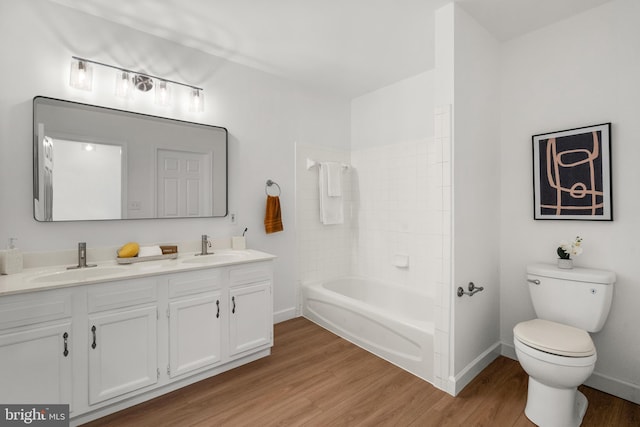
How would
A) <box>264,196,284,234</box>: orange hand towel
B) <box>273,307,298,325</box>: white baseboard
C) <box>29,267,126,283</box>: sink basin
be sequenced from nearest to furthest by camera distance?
1. <box>29,267,126,283</box>: sink basin
2. <box>264,196,284,234</box>: orange hand towel
3. <box>273,307,298,325</box>: white baseboard

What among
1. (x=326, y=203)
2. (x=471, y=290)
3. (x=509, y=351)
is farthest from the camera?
(x=326, y=203)

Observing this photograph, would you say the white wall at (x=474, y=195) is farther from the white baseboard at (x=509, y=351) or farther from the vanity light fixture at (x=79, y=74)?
the vanity light fixture at (x=79, y=74)

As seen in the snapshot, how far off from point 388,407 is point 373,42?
107 inches

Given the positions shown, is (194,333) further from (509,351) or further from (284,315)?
(509,351)

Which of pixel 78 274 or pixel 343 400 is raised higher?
pixel 78 274

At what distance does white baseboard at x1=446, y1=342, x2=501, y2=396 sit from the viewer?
197 cm

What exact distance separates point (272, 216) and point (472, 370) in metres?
2.09

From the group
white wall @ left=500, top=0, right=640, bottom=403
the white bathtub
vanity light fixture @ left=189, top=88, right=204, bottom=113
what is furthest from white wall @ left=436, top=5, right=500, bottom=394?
vanity light fixture @ left=189, top=88, right=204, bottom=113

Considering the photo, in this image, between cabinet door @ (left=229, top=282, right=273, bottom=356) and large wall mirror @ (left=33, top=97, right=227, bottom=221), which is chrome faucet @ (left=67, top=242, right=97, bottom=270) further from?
cabinet door @ (left=229, top=282, right=273, bottom=356)

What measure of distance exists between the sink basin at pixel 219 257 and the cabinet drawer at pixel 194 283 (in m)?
0.23

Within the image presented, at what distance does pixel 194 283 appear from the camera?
80.4 inches

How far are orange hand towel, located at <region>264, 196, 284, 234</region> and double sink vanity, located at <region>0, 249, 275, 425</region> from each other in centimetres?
56

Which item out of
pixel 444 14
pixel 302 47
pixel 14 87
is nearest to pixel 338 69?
pixel 302 47

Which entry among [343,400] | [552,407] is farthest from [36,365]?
[552,407]
